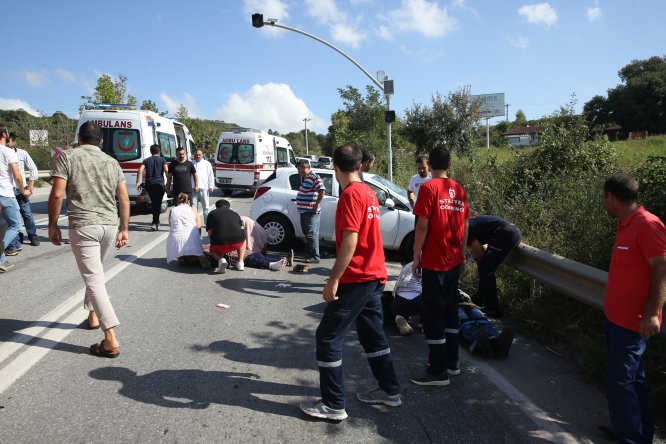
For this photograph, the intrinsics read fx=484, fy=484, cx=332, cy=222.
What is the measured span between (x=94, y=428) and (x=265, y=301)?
3.17 meters

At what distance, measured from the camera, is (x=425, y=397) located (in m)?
3.66

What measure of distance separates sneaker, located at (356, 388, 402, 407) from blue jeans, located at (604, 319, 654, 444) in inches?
53.3

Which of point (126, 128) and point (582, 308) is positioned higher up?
point (126, 128)

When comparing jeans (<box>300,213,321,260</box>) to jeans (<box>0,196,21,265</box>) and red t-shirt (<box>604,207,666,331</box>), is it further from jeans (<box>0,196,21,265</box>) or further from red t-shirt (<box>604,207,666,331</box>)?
red t-shirt (<box>604,207,666,331</box>)

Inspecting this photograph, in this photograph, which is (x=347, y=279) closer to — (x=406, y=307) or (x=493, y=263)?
(x=406, y=307)

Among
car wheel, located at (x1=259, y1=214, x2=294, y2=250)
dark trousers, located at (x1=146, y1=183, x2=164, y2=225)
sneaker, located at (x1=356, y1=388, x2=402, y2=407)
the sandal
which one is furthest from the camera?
dark trousers, located at (x1=146, y1=183, x2=164, y2=225)

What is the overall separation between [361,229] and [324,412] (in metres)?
1.25

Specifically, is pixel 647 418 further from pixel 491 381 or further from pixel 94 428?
pixel 94 428

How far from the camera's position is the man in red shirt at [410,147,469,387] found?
12.6 ft

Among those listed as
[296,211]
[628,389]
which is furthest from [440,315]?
[296,211]

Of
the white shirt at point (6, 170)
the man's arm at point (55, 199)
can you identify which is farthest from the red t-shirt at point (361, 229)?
the white shirt at point (6, 170)

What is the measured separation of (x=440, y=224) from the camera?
3902 mm

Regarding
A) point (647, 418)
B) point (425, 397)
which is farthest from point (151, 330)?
point (647, 418)

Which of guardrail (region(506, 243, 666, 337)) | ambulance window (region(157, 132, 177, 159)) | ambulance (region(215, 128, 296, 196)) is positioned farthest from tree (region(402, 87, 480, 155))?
guardrail (region(506, 243, 666, 337))
